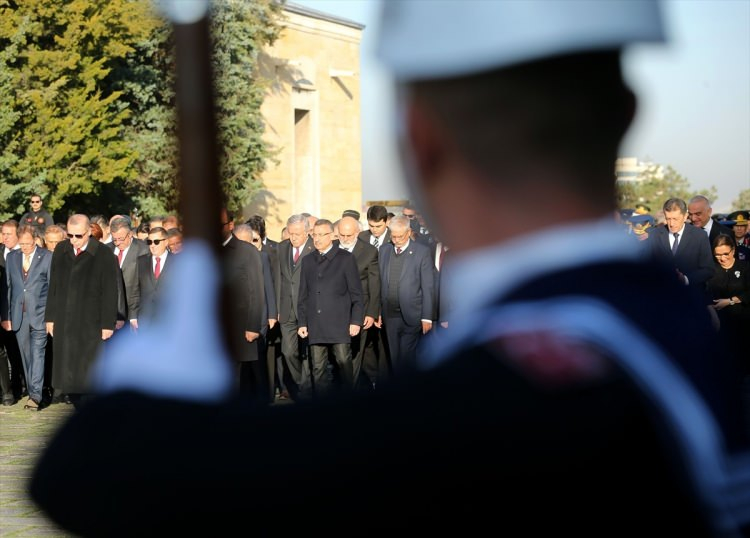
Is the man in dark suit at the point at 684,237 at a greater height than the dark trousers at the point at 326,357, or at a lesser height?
greater

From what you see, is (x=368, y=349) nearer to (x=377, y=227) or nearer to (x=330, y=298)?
(x=330, y=298)

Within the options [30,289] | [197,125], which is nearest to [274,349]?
[30,289]

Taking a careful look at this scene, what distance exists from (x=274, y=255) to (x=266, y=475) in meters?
13.2

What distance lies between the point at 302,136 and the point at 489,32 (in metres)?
48.4

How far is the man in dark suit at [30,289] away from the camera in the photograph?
43.3 feet

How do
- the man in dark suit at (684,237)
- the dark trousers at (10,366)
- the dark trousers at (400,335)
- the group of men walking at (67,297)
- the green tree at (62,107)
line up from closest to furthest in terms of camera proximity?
the man in dark suit at (684,237)
the group of men walking at (67,297)
the dark trousers at (400,335)
the dark trousers at (10,366)
the green tree at (62,107)

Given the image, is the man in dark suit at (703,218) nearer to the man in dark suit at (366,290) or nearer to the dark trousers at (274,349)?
the man in dark suit at (366,290)

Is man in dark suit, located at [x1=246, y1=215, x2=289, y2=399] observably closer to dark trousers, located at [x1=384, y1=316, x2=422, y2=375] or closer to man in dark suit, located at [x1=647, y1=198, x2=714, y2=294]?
dark trousers, located at [x1=384, y1=316, x2=422, y2=375]

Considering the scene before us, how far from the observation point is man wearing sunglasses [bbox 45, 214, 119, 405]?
12.5 m

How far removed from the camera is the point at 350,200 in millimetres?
51875

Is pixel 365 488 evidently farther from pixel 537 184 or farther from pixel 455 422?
pixel 537 184

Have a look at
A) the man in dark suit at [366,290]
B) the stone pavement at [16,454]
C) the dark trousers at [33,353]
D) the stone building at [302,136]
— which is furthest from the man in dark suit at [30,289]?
the stone building at [302,136]

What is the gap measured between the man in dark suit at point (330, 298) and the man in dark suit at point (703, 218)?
360cm

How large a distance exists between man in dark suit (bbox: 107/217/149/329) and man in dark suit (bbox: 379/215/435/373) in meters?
2.66
